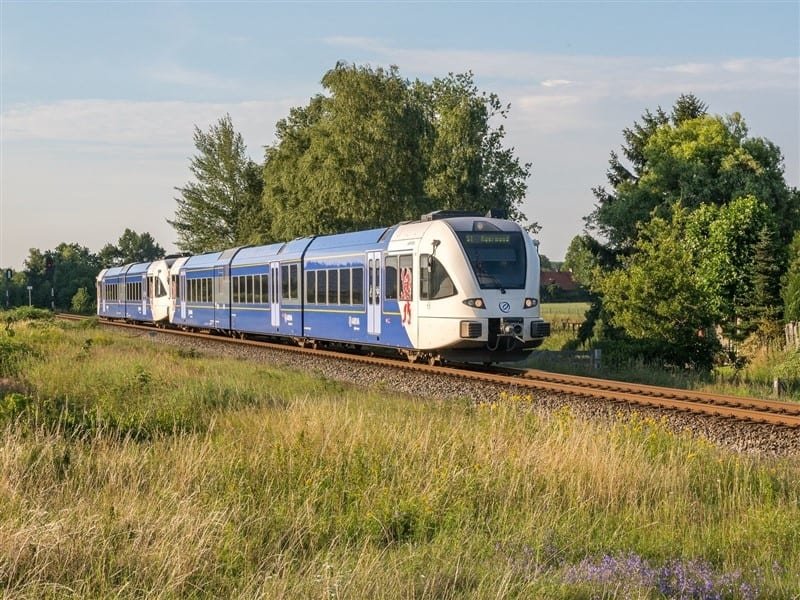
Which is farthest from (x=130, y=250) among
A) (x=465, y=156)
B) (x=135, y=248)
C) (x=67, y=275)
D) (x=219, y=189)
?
(x=465, y=156)

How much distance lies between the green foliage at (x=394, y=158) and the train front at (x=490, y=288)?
2821cm

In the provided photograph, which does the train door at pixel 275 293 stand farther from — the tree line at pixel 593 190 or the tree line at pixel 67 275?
the tree line at pixel 67 275

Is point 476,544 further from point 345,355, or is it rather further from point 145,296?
point 145,296

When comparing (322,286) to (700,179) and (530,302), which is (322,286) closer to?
(530,302)

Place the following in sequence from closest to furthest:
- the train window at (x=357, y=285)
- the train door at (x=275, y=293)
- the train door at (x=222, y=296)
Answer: the train window at (x=357, y=285)
the train door at (x=275, y=293)
the train door at (x=222, y=296)

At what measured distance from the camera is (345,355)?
2461cm

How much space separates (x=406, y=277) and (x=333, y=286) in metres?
4.63

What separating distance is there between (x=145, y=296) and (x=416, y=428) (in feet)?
131

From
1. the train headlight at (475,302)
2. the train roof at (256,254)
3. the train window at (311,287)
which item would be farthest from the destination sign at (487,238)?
the train roof at (256,254)

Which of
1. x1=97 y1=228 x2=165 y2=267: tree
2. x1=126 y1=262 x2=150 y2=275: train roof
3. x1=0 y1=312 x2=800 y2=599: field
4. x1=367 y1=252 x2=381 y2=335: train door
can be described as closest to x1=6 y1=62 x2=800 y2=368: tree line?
x1=126 y1=262 x2=150 y2=275: train roof

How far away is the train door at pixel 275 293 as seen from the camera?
1156 inches

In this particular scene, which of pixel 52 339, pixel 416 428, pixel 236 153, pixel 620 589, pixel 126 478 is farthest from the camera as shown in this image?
pixel 236 153

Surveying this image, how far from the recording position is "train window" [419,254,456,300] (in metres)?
19.5

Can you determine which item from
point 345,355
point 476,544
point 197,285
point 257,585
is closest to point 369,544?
point 476,544
